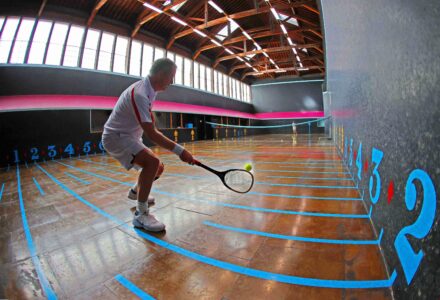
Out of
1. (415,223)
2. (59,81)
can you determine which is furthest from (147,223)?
(59,81)

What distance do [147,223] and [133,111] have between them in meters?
1.13

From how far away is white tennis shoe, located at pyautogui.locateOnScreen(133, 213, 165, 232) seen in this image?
2.01 m

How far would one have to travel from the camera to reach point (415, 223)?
0.85 meters

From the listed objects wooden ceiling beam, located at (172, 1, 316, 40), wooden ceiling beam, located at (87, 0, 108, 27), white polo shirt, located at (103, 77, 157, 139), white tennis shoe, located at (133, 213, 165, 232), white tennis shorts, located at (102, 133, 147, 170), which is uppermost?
wooden ceiling beam, located at (172, 1, 316, 40)

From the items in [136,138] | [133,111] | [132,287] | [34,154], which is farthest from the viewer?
[34,154]

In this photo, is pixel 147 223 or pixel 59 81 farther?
pixel 59 81

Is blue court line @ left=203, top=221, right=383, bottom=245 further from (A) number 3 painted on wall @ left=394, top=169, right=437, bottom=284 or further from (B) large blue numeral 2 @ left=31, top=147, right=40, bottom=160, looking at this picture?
(B) large blue numeral 2 @ left=31, top=147, right=40, bottom=160

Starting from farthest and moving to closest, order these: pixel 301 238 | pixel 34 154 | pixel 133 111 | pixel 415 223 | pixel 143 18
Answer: pixel 143 18, pixel 34 154, pixel 133 111, pixel 301 238, pixel 415 223

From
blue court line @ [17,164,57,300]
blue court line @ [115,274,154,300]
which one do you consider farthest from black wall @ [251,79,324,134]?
blue court line @ [115,274,154,300]

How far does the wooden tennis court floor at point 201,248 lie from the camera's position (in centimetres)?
126

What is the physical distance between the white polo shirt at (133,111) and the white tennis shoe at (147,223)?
2.77 ft

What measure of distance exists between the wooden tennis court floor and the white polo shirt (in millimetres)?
1039

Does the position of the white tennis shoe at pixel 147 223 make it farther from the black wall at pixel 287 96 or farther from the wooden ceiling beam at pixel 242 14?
the black wall at pixel 287 96

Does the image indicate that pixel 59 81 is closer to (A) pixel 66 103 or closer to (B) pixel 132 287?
(A) pixel 66 103
